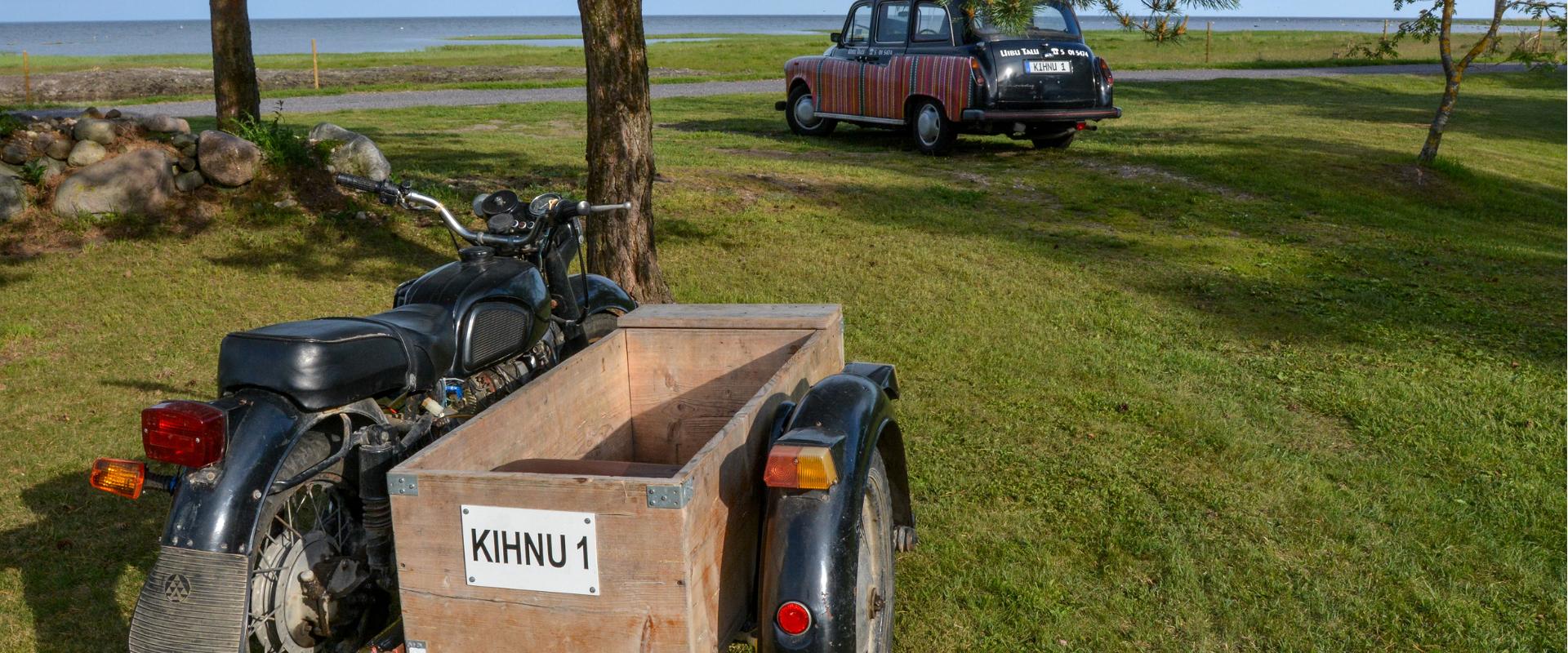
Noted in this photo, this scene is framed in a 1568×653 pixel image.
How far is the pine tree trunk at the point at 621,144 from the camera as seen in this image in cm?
713

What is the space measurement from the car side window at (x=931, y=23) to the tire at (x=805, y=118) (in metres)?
2.07

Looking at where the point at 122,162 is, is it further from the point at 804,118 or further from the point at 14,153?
the point at 804,118

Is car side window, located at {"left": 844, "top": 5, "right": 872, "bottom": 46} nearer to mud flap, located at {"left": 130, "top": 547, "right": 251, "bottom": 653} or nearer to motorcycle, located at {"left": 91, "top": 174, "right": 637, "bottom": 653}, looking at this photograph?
motorcycle, located at {"left": 91, "top": 174, "right": 637, "bottom": 653}

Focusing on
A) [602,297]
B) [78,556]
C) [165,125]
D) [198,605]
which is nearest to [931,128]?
[165,125]

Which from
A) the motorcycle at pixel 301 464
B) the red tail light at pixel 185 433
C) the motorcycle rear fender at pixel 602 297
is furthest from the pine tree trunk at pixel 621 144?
the red tail light at pixel 185 433

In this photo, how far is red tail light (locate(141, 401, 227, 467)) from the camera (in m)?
2.85

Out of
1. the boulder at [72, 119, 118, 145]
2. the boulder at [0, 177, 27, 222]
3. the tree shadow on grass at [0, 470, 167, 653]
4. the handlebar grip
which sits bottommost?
the tree shadow on grass at [0, 470, 167, 653]

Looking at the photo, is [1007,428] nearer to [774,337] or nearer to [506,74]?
[774,337]

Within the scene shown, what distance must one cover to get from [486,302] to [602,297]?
125cm

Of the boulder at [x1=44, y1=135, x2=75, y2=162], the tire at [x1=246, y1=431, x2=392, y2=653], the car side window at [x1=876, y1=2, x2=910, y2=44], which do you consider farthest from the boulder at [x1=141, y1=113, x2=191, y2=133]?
the car side window at [x1=876, y1=2, x2=910, y2=44]

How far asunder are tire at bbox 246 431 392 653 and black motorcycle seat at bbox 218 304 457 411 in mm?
179

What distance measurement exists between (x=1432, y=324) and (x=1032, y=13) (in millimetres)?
3926

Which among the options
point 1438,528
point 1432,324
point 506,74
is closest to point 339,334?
point 1438,528

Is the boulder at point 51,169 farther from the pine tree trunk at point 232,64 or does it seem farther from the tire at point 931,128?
the tire at point 931,128
